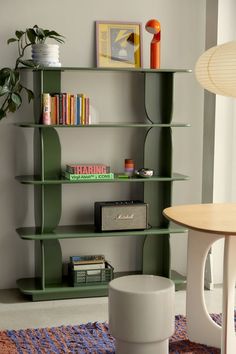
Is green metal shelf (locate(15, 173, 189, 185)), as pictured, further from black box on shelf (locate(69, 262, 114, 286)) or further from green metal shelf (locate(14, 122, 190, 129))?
black box on shelf (locate(69, 262, 114, 286))

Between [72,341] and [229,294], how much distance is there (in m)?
0.98

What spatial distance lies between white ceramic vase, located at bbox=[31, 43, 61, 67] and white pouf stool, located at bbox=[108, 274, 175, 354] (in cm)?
166

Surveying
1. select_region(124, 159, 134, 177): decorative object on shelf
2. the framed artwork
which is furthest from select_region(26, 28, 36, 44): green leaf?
select_region(124, 159, 134, 177): decorative object on shelf

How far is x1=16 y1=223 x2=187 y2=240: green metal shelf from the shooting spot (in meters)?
4.71

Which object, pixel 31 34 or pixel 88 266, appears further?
pixel 88 266

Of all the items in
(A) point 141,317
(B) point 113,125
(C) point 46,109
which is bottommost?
(A) point 141,317

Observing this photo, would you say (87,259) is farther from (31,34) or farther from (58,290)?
(31,34)

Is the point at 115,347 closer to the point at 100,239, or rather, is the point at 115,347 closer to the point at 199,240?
A: the point at 199,240

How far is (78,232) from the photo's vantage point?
15.8ft

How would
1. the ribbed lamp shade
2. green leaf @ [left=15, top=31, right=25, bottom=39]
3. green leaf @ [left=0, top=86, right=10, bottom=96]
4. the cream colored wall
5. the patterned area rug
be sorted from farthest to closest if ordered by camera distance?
the cream colored wall < green leaf @ [left=15, top=31, right=25, bottom=39] < green leaf @ [left=0, top=86, right=10, bottom=96] < the patterned area rug < the ribbed lamp shade

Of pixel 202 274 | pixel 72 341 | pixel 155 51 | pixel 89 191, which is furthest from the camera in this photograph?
→ pixel 89 191

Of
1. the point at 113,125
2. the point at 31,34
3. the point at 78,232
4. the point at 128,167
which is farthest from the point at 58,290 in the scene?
the point at 31,34

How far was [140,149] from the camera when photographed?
16.9ft

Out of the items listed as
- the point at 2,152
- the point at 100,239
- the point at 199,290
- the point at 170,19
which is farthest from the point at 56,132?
the point at 199,290
